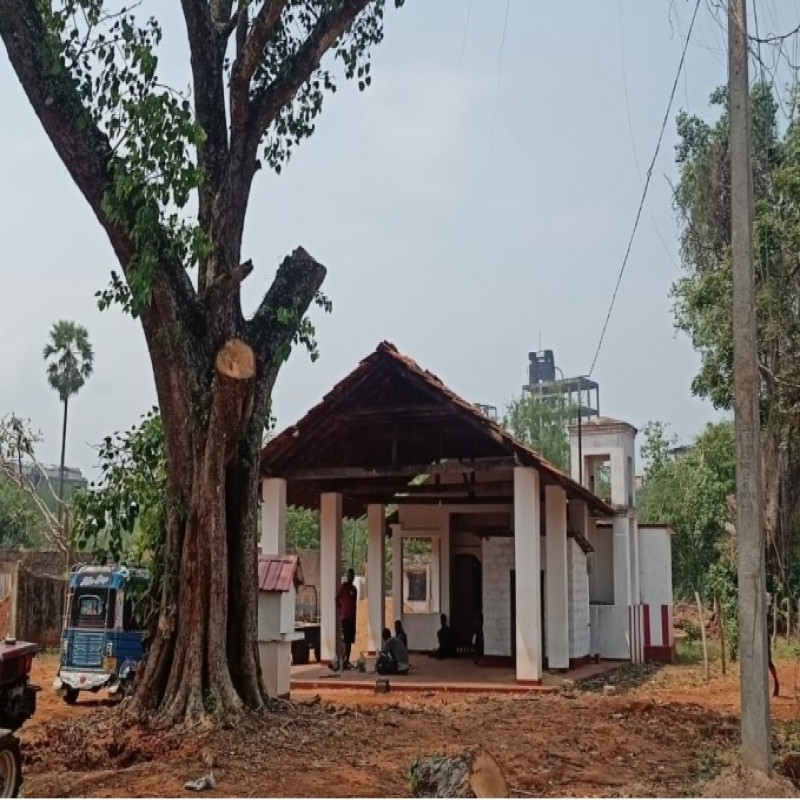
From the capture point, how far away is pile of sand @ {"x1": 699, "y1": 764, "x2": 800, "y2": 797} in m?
7.24

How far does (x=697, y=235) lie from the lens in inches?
1016

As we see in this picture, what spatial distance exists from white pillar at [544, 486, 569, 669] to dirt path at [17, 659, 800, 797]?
5.06 m

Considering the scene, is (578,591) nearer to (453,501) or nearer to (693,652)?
(453,501)

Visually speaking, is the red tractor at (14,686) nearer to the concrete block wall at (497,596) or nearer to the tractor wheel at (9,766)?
the tractor wheel at (9,766)

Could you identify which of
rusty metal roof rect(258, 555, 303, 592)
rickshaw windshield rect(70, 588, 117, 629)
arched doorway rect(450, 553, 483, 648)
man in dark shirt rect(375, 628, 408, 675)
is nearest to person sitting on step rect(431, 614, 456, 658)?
arched doorway rect(450, 553, 483, 648)

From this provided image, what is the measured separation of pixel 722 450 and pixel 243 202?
25.4 meters

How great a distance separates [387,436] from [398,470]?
2.05 m

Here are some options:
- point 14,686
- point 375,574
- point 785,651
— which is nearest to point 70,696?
point 14,686

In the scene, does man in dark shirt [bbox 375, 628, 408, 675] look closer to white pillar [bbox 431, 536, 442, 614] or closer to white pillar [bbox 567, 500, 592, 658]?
white pillar [bbox 567, 500, 592, 658]

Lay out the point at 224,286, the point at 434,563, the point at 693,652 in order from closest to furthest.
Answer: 1. the point at 224,286
2. the point at 434,563
3. the point at 693,652

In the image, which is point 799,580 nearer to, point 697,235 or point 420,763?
point 697,235

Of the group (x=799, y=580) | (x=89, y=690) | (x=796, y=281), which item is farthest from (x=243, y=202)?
(x=799, y=580)

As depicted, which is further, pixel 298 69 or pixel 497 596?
pixel 497 596

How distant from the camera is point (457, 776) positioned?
258 inches
